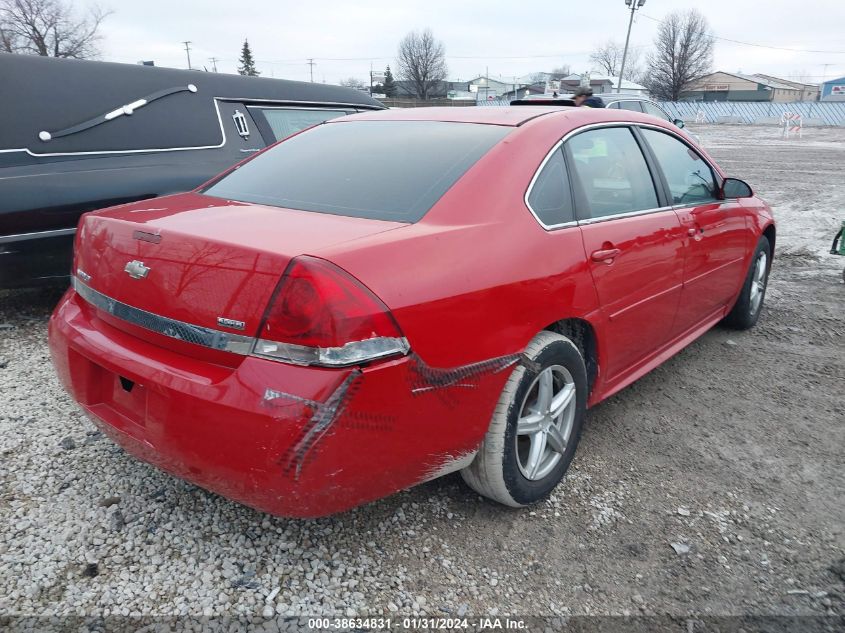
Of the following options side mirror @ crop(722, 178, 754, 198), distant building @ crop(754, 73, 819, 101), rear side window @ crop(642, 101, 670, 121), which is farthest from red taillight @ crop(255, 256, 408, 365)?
distant building @ crop(754, 73, 819, 101)

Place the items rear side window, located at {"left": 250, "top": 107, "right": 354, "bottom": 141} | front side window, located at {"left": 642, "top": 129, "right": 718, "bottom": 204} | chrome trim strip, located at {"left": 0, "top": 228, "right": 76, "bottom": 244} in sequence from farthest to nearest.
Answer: rear side window, located at {"left": 250, "top": 107, "right": 354, "bottom": 141} → chrome trim strip, located at {"left": 0, "top": 228, "right": 76, "bottom": 244} → front side window, located at {"left": 642, "top": 129, "right": 718, "bottom": 204}

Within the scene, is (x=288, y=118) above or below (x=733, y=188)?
above

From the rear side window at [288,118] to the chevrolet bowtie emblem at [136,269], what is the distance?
3289 mm

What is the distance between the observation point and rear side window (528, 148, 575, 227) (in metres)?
2.35

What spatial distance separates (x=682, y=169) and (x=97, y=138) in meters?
3.69

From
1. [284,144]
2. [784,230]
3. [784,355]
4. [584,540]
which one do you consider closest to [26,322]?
[284,144]

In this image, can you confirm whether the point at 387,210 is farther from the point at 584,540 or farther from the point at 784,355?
the point at 784,355

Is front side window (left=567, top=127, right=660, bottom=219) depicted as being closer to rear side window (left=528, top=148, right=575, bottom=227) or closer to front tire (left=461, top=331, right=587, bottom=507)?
rear side window (left=528, top=148, right=575, bottom=227)

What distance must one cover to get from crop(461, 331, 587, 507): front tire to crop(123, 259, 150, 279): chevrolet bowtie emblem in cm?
124

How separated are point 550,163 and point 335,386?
4.46ft

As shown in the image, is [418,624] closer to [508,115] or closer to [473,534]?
[473,534]

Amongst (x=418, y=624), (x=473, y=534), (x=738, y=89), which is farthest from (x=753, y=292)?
(x=738, y=89)

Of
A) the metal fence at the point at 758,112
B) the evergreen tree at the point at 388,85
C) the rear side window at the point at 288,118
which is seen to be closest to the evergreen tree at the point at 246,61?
the evergreen tree at the point at 388,85

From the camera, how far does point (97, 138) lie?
13.5ft
